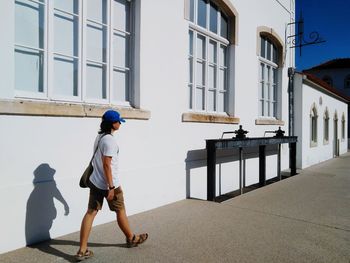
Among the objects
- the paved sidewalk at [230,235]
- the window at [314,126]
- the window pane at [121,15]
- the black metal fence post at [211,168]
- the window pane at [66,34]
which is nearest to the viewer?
the paved sidewalk at [230,235]

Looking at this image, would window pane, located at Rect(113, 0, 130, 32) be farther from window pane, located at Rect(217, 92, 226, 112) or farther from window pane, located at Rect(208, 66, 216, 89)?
window pane, located at Rect(217, 92, 226, 112)

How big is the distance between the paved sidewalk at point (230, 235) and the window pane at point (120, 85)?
1.97 metres

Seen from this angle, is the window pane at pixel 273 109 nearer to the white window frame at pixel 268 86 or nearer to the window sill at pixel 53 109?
the white window frame at pixel 268 86

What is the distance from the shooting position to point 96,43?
17.0ft

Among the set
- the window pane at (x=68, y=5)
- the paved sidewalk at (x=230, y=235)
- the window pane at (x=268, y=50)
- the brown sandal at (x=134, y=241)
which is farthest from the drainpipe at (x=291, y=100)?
the brown sandal at (x=134, y=241)

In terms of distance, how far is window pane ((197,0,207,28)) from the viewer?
7668 mm

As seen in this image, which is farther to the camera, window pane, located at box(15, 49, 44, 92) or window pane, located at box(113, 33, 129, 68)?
window pane, located at box(113, 33, 129, 68)

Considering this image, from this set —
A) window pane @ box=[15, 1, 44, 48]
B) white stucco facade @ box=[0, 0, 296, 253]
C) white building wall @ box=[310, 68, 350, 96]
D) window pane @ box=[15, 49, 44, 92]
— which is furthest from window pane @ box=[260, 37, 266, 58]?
white building wall @ box=[310, 68, 350, 96]

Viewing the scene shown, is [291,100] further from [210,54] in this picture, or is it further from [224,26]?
[210,54]

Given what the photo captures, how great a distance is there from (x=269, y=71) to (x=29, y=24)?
29.0ft

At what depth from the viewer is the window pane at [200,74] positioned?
771 cm

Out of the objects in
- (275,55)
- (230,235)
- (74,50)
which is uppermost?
(275,55)

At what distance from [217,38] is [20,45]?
16.9 feet

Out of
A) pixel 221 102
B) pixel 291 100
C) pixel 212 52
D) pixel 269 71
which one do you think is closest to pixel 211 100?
pixel 221 102
